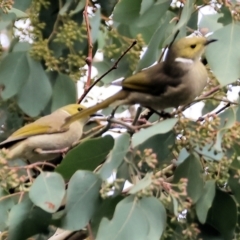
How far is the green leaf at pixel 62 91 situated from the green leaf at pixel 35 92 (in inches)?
1.3

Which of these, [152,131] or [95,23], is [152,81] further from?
[152,131]

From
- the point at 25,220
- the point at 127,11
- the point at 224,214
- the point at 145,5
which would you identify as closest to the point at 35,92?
the point at 127,11

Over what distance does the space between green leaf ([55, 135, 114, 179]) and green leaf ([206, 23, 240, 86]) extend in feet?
1.15

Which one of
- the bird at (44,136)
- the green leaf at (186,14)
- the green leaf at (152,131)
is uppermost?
the green leaf at (186,14)

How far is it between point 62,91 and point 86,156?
0.77 m

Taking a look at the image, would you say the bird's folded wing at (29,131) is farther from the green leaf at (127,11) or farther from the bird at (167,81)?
the green leaf at (127,11)

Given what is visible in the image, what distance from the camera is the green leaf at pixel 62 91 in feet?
8.47

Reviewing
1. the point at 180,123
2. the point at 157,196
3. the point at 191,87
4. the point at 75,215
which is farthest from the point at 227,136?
the point at 191,87

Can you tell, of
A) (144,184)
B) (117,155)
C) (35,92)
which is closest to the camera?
(144,184)

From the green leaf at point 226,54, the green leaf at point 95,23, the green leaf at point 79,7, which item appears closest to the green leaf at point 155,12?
the green leaf at point 226,54

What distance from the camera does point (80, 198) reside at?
1.78m

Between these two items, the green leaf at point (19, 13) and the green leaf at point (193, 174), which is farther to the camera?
the green leaf at point (19, 13)

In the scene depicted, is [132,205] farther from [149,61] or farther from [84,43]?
[84,43]

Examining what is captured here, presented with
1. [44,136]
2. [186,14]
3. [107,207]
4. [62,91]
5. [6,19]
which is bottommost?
[44,136]
